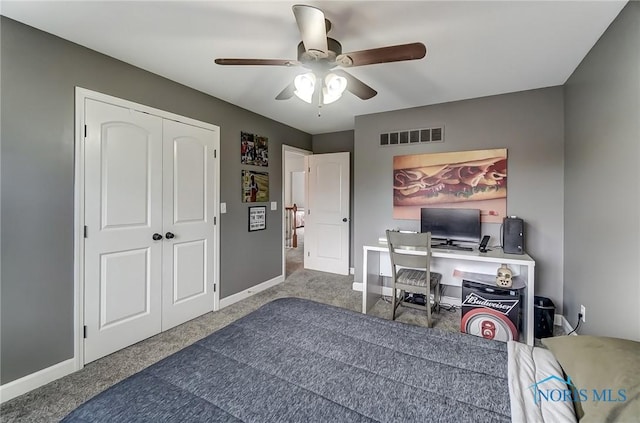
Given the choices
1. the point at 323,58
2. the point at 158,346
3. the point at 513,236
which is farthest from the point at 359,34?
the point at 158,346

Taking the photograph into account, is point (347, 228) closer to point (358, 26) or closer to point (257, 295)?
point (257, 295)

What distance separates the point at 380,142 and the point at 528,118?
63.0 inches

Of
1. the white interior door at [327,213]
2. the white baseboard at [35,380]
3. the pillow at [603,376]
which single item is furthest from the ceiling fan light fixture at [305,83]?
the white interior door at [327,213]

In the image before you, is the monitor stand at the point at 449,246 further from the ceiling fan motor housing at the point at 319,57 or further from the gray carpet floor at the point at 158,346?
the ceiling fan motor housing at the point at 319,57

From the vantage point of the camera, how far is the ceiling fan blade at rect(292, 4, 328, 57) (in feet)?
4.23

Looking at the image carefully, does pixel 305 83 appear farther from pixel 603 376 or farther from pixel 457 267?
pixel 457 267

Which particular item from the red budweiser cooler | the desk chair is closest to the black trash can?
the red budweiser cooler

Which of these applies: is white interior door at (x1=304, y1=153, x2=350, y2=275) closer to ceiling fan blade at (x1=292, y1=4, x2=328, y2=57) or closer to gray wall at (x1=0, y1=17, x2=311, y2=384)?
gray wall at (x1=0, y1=17, x2=311, y2=384)

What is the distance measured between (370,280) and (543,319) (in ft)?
5.41

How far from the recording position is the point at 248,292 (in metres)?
3.57

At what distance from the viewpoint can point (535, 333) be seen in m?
2.54

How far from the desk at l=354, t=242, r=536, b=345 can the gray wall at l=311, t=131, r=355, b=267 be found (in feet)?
3.19

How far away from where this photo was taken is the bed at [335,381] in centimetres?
88

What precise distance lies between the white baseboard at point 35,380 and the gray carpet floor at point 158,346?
0.03m
